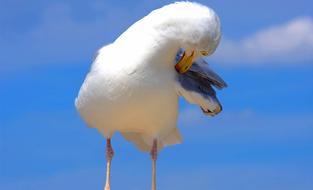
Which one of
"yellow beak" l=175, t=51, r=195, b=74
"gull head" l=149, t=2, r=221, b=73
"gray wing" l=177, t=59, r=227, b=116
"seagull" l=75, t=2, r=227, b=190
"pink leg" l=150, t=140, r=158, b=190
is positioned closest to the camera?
"gull head" l=149, t=2, r=221, b=73

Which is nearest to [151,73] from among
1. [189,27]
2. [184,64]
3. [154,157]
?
[184,64]

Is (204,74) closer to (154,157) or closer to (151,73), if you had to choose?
(151,73)

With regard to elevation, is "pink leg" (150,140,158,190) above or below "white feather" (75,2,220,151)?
below

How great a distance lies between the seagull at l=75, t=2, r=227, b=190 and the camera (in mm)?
9797

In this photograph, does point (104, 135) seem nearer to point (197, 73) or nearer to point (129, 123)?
point (129, 123)

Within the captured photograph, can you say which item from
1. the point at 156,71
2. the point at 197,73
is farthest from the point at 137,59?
the point at 197,73

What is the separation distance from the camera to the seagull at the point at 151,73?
32.1 feet

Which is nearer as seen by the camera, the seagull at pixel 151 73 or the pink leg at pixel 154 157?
the seagull at pixel 151 73

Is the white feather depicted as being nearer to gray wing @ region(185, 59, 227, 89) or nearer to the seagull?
the seagull

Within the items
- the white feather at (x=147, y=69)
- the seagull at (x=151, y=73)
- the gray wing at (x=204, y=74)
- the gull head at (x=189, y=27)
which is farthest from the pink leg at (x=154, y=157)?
the gull head at (x=189, y=27)

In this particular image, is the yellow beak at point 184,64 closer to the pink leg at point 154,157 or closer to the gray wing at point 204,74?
the gray wing at point 204,74

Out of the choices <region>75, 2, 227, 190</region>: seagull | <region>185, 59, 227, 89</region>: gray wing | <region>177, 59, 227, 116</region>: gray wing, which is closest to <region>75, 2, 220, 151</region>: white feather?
<region>75, 2, 227, 190</region>: seagull

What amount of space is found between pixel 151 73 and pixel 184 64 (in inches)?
16.6

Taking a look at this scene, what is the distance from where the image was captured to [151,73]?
32.9ft
